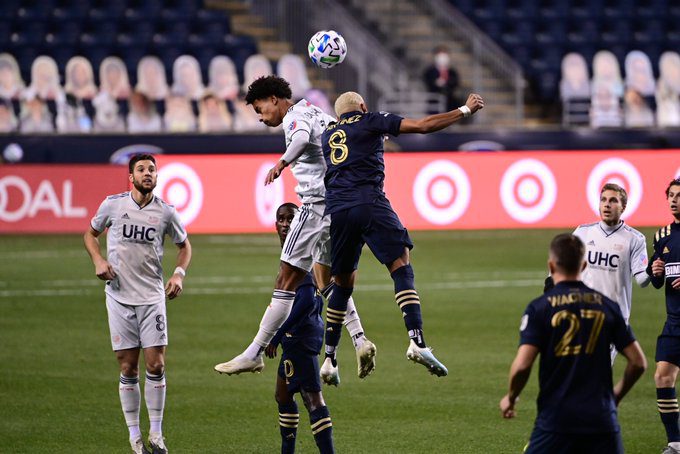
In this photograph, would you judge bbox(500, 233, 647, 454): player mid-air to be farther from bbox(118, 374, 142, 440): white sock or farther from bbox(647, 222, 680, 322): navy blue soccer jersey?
bbox(118, 374, 142, 440): white sock

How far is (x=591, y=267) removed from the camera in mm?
9578

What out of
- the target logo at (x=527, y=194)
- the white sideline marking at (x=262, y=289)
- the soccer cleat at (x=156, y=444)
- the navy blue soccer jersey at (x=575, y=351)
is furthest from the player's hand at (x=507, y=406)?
the target logo at (x=527, y=194)

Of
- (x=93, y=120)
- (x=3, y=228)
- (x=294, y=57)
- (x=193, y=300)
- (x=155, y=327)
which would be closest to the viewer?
(x=155, y=327)

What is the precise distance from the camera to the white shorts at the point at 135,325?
9328 millimetres

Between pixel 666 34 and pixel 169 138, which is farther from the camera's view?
pixel 666 34

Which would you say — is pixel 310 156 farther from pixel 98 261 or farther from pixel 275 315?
pixel 98 261

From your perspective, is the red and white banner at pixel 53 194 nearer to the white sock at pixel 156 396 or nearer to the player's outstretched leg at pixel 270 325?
the white sock at pixel 156 396

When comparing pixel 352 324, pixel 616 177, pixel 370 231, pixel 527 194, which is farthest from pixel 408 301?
pixel 616 177

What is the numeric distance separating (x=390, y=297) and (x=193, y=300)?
2.99 m

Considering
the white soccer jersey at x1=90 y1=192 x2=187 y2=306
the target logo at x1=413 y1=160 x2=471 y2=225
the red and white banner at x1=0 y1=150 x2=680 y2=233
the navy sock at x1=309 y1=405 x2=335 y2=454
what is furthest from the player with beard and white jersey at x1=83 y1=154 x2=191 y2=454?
the target logo at x1=413 y1=160 x2=471 y2=225

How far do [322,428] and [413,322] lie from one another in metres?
1.15

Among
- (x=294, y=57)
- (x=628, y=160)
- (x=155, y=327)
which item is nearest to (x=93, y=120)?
(x=294, y=57)

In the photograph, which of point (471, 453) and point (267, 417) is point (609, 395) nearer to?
point (471, 453)

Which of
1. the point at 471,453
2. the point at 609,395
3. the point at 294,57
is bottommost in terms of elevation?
the point at 471,453
